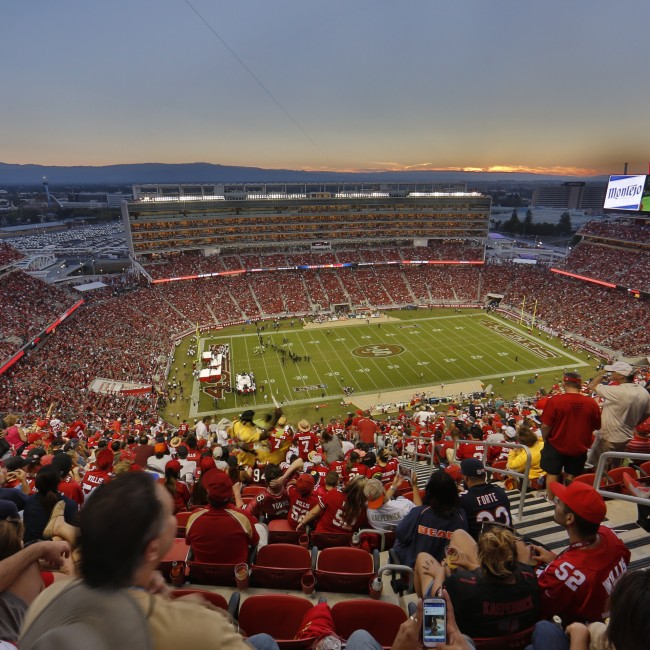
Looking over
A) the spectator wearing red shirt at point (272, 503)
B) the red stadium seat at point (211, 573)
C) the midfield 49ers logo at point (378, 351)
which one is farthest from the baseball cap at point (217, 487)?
the midfield 49ers logo at point (378, 351)

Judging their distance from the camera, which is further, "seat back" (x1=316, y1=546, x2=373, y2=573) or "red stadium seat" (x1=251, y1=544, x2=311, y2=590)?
"seat back" (x1=316, y1=546, x2=373, y2=573)

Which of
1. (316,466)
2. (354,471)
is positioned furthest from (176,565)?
(316,466)

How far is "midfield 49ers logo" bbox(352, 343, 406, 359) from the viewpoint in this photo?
137 ft

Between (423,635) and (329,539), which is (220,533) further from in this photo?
(423,635)

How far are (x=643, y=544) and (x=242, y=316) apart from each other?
49639mm

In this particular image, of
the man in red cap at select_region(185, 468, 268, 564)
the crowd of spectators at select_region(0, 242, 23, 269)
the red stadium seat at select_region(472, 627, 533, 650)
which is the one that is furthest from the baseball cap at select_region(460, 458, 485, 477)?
the crowd of spectators at select_region(0, 242, 23, 269)

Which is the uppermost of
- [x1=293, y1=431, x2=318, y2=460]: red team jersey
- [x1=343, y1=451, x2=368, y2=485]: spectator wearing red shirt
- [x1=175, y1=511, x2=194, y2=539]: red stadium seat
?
[x1=175, y1=511, x2=194, y2=539]: red stadium seat

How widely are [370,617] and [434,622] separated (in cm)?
139

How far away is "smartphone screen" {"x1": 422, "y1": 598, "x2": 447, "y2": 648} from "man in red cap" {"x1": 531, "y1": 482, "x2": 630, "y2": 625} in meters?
1.44

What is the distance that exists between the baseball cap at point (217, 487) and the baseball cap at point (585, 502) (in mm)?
3356

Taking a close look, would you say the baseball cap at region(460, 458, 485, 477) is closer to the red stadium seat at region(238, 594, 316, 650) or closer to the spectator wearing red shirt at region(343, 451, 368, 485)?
the red stadium seat at region(238, 594, 316, 650)

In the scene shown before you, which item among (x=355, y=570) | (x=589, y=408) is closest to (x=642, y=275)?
(x=589, y=408)

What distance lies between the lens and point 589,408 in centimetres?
632

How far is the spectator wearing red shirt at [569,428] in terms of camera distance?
6.35m
